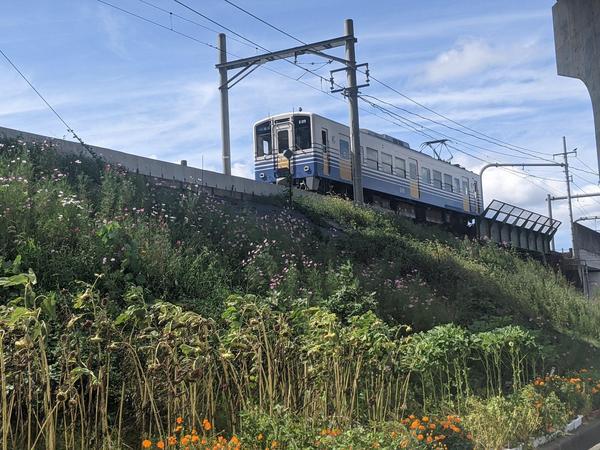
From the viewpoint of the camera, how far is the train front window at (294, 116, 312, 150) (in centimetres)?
2412

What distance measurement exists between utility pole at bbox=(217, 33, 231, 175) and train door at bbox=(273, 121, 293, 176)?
2.53 meters

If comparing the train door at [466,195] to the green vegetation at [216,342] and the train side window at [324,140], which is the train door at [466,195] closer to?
the train side window at [324,140]

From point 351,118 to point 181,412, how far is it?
18.0m

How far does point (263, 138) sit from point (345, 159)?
11.0 ft

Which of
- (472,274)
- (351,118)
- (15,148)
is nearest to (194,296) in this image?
(15,148)

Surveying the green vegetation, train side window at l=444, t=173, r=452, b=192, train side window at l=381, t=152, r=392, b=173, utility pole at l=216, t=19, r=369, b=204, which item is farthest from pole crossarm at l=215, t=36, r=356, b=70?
train side window at l=444, t=173, r=452, b=192

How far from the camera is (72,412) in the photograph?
4.18 metres

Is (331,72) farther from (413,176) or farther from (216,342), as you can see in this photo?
(216,342)

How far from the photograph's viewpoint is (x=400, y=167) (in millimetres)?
29000

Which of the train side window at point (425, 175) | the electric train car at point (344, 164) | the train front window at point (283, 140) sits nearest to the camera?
the electric train car at point (344, 164)

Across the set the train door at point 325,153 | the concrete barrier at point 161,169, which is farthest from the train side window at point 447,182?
the concrete barrier at point 161,169

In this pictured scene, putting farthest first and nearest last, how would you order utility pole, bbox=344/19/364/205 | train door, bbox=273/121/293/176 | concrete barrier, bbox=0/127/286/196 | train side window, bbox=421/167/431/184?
1. train side window, bbox=421/167/431/184
2. train door, bbox=273/121/293/176
3. utility pole, bbox=344/19/364/205
4. concrete barrier, bbox=0/127/286/196

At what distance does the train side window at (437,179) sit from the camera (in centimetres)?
3218

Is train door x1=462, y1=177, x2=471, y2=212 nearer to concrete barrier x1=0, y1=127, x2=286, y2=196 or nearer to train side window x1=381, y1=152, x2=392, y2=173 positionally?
train side window x1=381, y1=152, x2=392, y2=173
